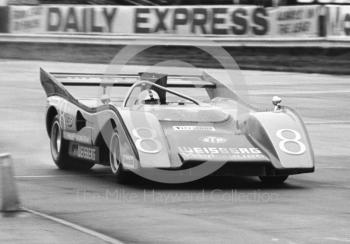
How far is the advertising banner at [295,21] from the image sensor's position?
2780cm

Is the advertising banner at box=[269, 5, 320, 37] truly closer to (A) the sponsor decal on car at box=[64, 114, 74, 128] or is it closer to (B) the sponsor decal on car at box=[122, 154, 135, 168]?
(A) the sponsor decal on car at box=[64, 114, 74, 128]

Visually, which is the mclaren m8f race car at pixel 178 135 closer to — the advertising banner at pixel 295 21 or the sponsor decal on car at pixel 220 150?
the sponsor decal on car at pixel 220 150

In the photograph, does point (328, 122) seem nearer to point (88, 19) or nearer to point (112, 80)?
point (112, 80)

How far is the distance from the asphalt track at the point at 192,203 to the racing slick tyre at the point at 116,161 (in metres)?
0.11

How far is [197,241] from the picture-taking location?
739 centimetres

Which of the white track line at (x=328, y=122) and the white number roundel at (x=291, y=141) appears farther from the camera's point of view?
the white track line at (x=328, y=122)

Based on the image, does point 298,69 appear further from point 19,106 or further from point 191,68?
point 19,106

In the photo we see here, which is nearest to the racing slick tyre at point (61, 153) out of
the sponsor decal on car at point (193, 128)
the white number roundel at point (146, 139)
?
the sponsor decal on car at point (193, 128)

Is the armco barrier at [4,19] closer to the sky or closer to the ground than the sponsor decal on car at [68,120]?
closer to the sky

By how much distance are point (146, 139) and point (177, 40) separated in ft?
63.4

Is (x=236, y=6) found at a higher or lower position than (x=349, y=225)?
higher

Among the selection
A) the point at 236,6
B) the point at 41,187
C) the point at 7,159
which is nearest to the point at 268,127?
the point at 41,187

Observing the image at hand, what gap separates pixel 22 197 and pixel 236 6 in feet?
67.0

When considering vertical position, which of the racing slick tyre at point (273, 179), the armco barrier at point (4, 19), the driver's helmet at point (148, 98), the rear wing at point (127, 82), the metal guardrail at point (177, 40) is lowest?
the racing slick tyre at point (273, 179)
